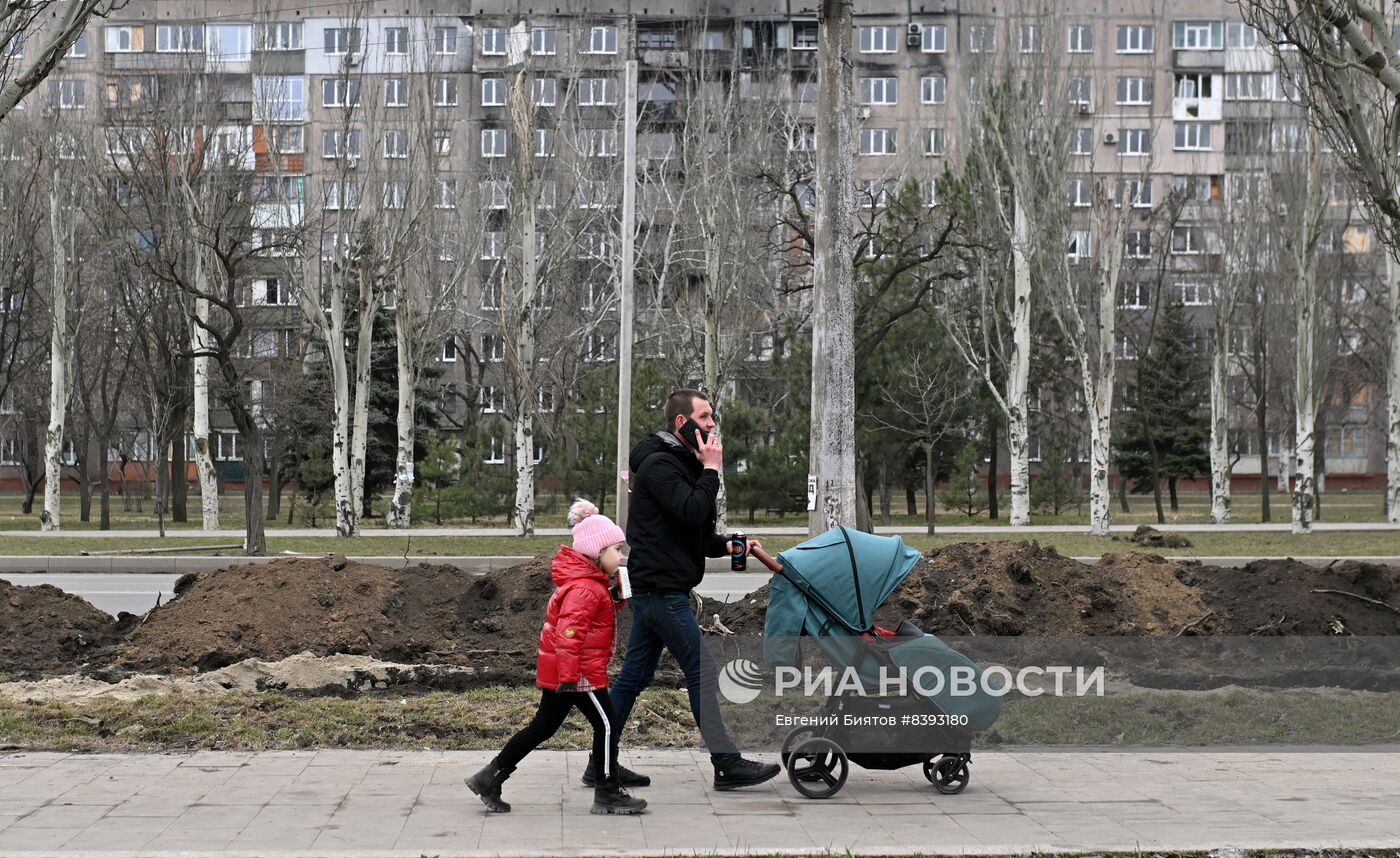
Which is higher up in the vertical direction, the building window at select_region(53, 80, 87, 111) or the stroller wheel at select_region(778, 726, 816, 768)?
the building window at select_region(53, 80, 87, 111)

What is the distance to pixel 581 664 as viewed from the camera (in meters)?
6.41

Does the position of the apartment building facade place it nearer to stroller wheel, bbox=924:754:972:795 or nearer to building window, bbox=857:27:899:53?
building window, bbox=857:27:899:53

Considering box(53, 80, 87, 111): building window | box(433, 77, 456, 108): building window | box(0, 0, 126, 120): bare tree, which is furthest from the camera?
box(53, 80, 87, 111): building window

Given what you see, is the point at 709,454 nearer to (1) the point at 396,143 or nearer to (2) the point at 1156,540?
(2) the point at 1156,540

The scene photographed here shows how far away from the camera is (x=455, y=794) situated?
6.74 meters

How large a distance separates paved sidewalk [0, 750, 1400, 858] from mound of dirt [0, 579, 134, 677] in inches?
120

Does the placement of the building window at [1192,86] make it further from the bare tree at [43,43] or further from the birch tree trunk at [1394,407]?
the bare tree at [43,43]

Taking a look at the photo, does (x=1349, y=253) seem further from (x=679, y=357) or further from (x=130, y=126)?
(x=130, y=126)

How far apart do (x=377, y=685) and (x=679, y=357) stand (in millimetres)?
33474

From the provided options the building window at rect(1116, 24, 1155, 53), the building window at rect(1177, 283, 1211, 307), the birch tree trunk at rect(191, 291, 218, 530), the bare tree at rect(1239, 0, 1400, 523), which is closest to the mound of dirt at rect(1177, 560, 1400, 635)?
the bare tree at rect(1239, 0, 1400, 523)

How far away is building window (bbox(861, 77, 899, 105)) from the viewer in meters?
64.0

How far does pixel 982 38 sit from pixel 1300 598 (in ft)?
92.2

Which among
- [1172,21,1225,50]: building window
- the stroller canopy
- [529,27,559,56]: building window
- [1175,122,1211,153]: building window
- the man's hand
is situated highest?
[1172,21,1225,50]: building window

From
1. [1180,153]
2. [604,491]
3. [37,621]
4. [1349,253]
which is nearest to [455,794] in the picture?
[37,621]
